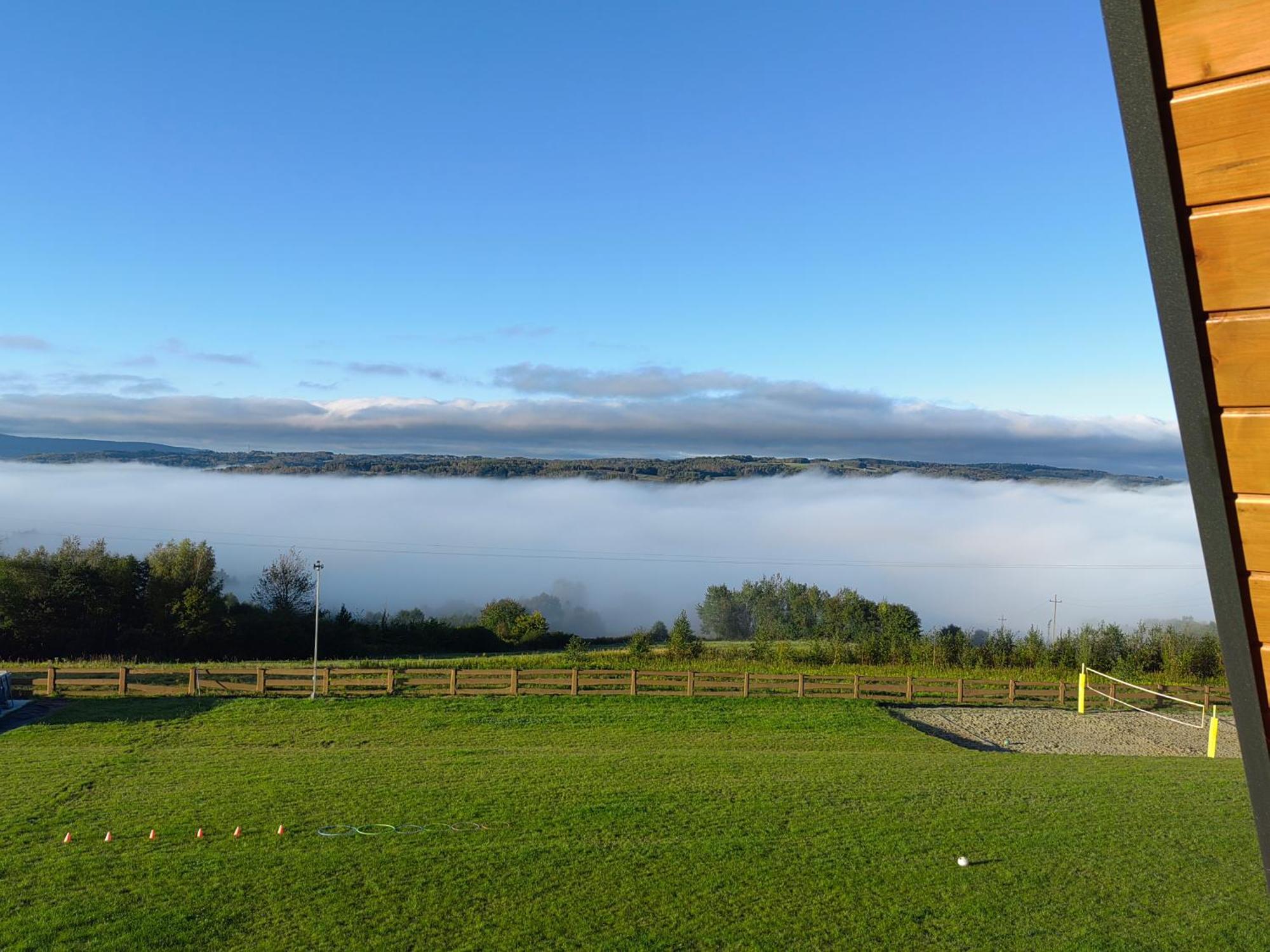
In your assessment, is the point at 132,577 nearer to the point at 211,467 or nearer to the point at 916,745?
the point at 916,745

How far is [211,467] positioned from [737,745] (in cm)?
18429

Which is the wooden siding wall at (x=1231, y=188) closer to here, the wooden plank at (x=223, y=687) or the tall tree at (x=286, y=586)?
the wooden plank at (x=223, y=687)

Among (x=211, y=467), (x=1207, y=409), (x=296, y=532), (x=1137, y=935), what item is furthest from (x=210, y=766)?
(x=211, y=467)

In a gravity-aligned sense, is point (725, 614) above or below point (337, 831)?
above

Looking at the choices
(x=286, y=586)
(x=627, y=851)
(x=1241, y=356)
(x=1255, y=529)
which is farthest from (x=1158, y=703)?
(x=286, y=586)

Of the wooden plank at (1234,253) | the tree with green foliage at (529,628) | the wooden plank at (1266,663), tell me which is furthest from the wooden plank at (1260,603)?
the tree with green foliage at (529,628)

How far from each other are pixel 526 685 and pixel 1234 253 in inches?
968

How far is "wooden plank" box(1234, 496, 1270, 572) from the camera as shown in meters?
1.81

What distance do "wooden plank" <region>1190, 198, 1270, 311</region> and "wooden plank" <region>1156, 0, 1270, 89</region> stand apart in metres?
0.23

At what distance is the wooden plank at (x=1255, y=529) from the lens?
1.81m

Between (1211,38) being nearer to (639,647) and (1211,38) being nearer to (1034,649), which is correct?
(639,647)

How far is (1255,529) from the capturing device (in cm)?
183

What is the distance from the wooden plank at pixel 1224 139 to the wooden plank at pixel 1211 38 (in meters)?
0.02

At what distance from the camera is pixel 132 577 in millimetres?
45406
